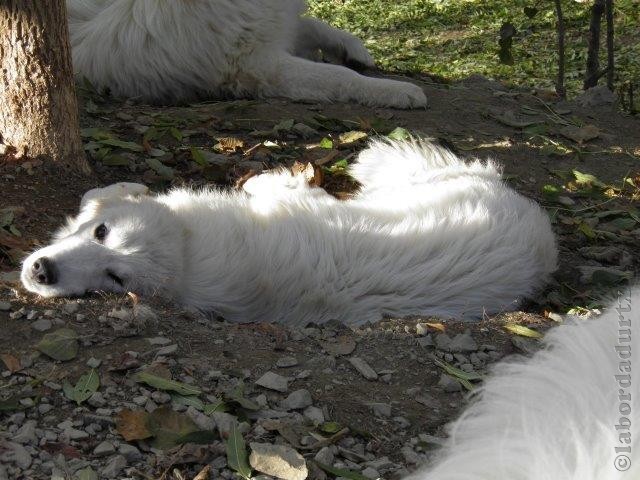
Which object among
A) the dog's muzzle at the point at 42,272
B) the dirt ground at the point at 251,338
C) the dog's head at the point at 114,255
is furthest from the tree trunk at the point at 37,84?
the dog's muzzle at the point at 42,272

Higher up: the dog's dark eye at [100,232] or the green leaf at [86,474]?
the dog's dark eye at [100,232]

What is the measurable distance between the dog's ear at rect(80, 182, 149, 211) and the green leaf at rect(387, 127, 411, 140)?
1869 millimetres

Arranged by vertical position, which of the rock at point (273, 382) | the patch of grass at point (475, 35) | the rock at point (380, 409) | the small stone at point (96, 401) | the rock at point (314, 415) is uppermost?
the small stone at point (96, 401)

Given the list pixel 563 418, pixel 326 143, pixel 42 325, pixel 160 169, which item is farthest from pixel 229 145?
pixel 563 418

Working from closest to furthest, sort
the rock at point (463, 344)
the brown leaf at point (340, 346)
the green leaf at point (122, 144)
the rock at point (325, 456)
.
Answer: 1. the rock at point (325, 456)
2. the brown leaf at point (340, 346)
3. the rock at point (463, 344)
4. the green leaf at point (122, 144)

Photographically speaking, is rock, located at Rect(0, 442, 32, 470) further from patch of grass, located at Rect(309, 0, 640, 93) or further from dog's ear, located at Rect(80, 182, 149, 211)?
patch of grass, located at Rect(309, 0, 640, 93)

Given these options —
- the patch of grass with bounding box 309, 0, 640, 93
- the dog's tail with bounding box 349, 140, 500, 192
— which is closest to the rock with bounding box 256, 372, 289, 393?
the dog's tail with bounding box 349, 140, 500, 192

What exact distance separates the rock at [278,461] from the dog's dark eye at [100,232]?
66.0 inches

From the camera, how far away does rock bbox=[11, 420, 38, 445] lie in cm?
288

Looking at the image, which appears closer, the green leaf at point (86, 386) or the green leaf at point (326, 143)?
the green leaf at point (86, 386)

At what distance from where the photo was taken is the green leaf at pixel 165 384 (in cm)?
321

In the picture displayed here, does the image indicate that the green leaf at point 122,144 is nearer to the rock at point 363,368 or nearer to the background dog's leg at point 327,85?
the background dog's leg at point 327,85

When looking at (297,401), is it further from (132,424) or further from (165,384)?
(132,424)

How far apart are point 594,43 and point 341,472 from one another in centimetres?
587
